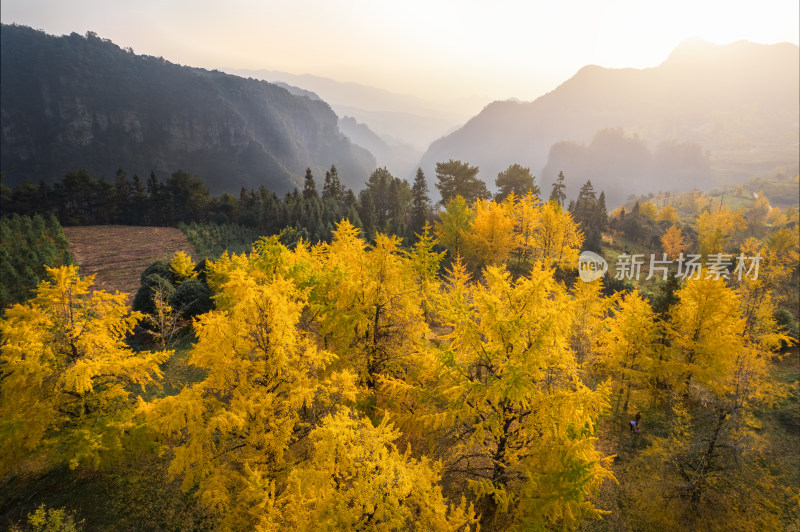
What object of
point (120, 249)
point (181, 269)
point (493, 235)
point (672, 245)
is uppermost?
point (493, 235)

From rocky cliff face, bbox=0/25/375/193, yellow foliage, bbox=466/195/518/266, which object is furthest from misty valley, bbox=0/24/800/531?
rocky cliff face, bbox=0/25/375/193

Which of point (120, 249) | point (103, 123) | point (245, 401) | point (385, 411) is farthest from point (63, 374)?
point (103, 123)

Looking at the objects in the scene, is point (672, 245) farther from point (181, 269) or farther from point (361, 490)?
point (181, 269)

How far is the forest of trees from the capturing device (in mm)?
9320

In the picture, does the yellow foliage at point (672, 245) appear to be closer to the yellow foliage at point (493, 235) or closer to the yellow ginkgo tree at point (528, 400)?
the yellow foliage at point (493, 235)

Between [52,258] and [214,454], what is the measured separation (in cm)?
3272

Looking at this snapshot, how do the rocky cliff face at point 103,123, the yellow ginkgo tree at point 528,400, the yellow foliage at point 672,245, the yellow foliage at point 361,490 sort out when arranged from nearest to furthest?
1. the yellow foliage at point 361,490
2. the yellow ginkgo tree at point 528,400
3. the yellow foliage at point 672,245
4. the rocky cliff face at point 103,123

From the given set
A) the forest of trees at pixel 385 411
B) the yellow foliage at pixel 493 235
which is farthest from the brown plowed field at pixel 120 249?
the yellow foliage at pixel 493 235

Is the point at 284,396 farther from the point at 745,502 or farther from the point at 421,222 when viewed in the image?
the point at 421,222

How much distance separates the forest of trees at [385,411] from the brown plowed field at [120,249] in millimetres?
13210

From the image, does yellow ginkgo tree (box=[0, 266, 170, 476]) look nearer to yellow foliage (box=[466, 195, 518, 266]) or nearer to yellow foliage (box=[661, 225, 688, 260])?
yellow foliage (box=[466, 195, 518, 266])

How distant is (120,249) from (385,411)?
4696 cm

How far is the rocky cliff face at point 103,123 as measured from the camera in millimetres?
146125

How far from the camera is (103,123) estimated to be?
163875 millimetres
